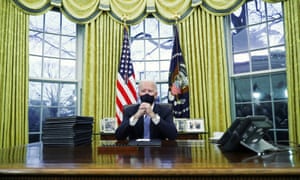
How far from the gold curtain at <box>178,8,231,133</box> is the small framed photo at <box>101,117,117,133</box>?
1.08 m

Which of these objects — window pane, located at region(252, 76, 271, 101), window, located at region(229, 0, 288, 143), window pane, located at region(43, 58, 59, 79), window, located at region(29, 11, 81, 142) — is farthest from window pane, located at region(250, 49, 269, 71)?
window pane, located at region(43, 58, 59, 79)

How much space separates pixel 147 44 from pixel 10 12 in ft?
6.33

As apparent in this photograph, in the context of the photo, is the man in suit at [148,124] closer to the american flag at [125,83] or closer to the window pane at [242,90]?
the american flag at [125,83]

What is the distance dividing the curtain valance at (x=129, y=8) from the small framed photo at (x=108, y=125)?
146cm

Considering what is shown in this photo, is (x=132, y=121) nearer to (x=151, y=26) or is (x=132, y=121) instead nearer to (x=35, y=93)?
(x=35, y=93)

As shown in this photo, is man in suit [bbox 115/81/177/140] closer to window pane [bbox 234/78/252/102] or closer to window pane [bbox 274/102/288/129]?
window pane [bbox 234/78/252/102]

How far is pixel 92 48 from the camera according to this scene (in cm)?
359

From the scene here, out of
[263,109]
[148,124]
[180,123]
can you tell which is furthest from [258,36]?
[148,124]

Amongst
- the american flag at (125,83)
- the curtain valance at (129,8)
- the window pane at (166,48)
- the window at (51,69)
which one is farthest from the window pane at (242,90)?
the window at (51,69)

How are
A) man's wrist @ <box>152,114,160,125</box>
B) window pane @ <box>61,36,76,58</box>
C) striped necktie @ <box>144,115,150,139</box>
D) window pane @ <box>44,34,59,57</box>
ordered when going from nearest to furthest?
man's wrist @ <box>152,114,160,125</box>, striped necktie @ <box>144,115,150,139</box>, window pane @ <box>44,34,59,57</box>, window pane @ <box>61,36,76,58</box>

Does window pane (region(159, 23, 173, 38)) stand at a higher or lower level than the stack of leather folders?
higher

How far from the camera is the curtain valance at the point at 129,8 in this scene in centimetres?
343

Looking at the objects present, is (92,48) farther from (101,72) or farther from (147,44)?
(147,44)

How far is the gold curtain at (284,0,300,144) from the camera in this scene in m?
2.72
